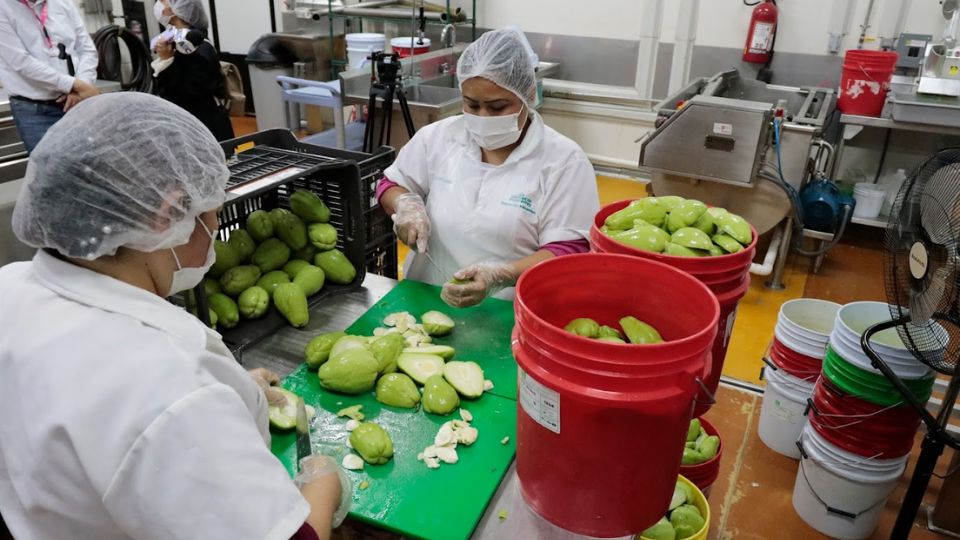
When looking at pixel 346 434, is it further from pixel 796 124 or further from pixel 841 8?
pixel 841 8

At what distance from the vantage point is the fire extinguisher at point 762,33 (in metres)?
4.64

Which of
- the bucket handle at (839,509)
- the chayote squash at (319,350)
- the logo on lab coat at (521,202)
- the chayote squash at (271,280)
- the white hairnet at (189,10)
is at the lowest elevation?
the bucket handle at (839,509)

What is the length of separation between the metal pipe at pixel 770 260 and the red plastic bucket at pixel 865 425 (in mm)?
1571

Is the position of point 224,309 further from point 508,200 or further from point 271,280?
point 508,200

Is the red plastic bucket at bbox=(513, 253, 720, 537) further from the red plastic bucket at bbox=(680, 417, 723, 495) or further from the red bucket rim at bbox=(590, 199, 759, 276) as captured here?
the red plastic bucket at bbox=(680, 417, 723, 495)

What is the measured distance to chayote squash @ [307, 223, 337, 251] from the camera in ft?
6.09

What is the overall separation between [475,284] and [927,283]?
1136mm

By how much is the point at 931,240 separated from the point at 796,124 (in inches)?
90.0

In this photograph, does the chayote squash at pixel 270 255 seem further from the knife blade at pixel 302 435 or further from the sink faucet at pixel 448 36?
the sink faucet at pixel 448 36

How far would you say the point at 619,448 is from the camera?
38.2 inches

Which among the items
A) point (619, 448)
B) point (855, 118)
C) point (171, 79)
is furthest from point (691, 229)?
point (171, 79)

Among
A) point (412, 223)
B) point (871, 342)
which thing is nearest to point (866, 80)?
point (871, 342)

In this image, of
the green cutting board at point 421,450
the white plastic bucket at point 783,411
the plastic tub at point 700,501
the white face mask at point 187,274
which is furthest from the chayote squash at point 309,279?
the white plastic bucket at point 783,411

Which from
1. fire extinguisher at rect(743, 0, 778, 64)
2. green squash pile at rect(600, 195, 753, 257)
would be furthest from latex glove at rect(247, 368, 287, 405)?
fire extinguisher at rect(743, 0, 778, 64)
